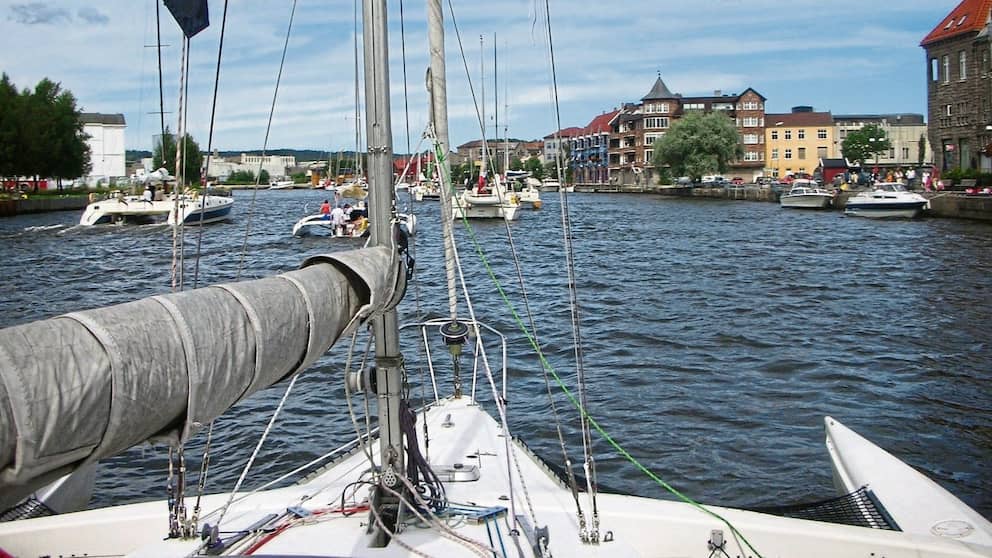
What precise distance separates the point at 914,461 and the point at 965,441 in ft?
3.09

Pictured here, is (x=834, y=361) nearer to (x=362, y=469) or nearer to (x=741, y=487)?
(x=741, y=487)

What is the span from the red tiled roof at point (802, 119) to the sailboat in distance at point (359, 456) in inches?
4944

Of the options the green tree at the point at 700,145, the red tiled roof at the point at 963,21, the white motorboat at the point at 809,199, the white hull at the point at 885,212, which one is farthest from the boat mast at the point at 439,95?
the green tree at the point at 700,145

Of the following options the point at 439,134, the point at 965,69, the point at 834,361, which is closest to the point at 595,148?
the point at 965,69

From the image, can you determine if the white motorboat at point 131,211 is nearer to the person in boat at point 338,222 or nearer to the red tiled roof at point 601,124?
the person in boat at point 338,222

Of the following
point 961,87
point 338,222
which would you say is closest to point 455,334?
point 338,222

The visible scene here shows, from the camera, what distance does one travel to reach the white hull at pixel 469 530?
4.40 metres

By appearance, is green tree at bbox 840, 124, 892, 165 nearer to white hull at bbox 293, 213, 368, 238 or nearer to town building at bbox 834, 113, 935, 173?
town building at bbox 834, 113, 935, 173

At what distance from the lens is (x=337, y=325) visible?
10.5 feet

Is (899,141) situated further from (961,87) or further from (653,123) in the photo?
(961,87)

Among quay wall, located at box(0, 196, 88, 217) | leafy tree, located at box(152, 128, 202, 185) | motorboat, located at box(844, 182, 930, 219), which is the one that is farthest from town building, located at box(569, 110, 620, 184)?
motorboat, located at box(844, 182, 930, 219)

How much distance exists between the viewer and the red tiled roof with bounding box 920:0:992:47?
2275 inches

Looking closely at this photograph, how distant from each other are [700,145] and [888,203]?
170 ft

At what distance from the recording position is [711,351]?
14.6 m
